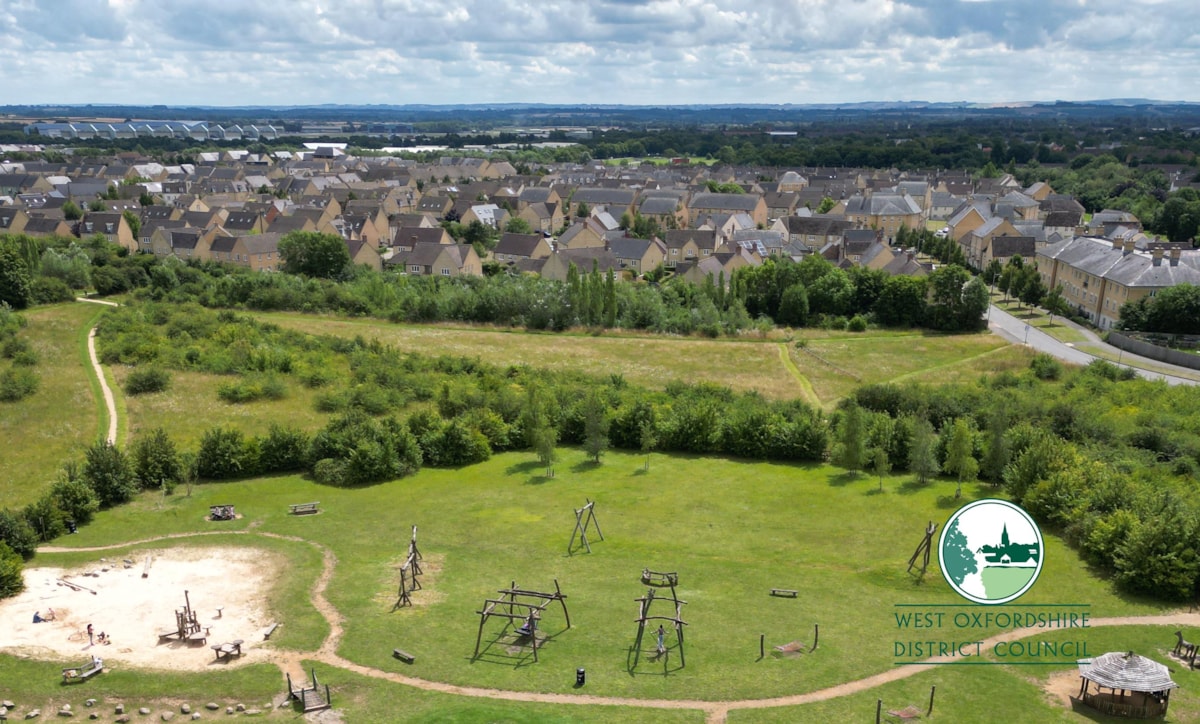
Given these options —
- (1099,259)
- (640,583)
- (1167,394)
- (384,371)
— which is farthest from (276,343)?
(1099,259)

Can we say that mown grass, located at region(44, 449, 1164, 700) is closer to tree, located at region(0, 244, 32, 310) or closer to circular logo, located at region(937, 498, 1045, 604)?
circular logo, located at region(937, 498, 1045, 604)

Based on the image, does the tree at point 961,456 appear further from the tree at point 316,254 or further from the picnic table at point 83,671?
the tree at point 316,254

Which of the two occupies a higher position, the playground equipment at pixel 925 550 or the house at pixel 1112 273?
the house at pixel 1112 273

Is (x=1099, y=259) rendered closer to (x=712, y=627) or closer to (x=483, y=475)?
(x=483, y=475)

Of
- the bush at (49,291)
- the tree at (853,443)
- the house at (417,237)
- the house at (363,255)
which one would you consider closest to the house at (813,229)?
the house at (417,237)

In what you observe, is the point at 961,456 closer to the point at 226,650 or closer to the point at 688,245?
the point at 226,650

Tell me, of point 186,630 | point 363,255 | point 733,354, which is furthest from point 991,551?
point 363,255
